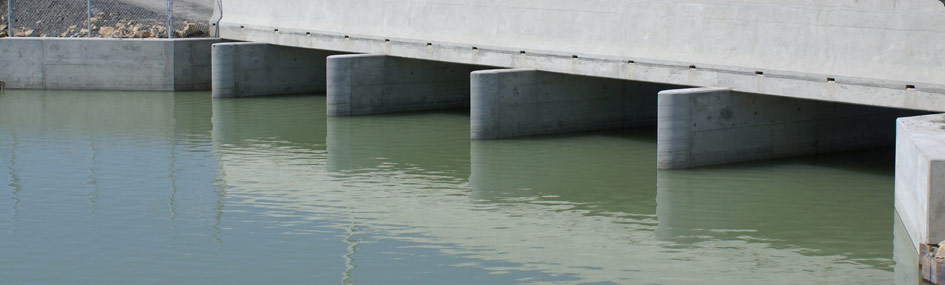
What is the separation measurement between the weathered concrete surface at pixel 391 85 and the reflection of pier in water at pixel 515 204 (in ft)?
5.83

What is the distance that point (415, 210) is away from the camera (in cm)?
1512

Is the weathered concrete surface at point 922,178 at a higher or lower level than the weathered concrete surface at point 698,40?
lower

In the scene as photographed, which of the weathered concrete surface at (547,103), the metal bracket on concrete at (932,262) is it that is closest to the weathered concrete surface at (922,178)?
the metal bracket on concrete at (932,262)

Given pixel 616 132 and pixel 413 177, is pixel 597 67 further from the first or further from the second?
pixel 413 177

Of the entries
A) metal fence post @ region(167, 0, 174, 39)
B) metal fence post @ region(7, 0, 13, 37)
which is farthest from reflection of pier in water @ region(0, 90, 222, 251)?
metal fence post @ region(7, 0, 13, 37)

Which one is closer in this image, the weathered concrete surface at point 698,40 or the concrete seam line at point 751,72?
the concrete seam line at point 751,72

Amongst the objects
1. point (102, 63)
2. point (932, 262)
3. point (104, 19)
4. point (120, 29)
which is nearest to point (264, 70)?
point (102, 63)

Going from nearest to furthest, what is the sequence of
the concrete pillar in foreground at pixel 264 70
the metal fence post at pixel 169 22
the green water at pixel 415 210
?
1. the green water at pixel 415 210
2. the concrete pillar in foreground at pixel 264 70
3. the metal fence post at pixel 169 22

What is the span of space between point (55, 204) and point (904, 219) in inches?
370

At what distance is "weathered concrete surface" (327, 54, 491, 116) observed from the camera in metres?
24.3

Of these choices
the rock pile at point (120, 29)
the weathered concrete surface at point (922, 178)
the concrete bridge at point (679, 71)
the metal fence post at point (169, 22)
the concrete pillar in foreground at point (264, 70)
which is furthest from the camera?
the rock pile at point (120, 29)

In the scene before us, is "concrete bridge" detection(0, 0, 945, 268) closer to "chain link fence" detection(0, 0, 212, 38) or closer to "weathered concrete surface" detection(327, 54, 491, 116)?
"weathered concrete surface" detection(327, 54, 491, 116)

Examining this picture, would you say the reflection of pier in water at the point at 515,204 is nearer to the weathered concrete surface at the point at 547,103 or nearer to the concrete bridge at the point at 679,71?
the weathered concrete surface at the point at 547,103

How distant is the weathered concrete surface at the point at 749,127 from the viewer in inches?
690
